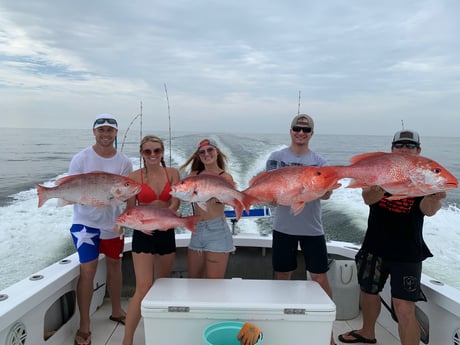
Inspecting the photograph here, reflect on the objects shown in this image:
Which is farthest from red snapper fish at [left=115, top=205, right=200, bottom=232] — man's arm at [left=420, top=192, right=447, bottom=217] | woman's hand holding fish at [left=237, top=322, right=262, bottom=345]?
man's arm at [left=420, top=192, right=447, bottom=217]

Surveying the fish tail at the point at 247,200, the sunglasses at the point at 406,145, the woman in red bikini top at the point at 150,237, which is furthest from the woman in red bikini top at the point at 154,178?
the sunglasses at the point at 406,145

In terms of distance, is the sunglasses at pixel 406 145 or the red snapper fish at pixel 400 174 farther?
the sunglasses at pixel 406 145

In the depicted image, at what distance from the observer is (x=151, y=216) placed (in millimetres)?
2391

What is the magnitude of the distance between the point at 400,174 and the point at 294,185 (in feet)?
2.08

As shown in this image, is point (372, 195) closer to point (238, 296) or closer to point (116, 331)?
point (238, 296)

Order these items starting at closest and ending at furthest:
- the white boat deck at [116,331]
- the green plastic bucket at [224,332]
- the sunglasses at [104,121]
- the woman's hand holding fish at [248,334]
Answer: the woman's hand holding fish at [248,334]
the green plastic bucket at [224,332]
the sunglasses at [104,121]
the white boat deck at [116,331]

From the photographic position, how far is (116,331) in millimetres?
3248

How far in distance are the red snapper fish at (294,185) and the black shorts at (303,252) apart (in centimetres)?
66

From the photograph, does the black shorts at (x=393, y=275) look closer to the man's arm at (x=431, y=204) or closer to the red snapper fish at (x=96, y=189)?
the man's arm at (x=431, y=204)

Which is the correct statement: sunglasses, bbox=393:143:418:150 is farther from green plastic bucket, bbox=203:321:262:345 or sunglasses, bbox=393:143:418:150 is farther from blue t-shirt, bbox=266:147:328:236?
green plastic bucket, bbox=203:321:262:345

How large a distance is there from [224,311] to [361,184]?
1147mm

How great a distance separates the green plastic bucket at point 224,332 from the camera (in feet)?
6.67

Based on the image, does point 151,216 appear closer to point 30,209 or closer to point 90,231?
point 90,231

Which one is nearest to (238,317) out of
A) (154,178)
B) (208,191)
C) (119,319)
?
(208,191)
